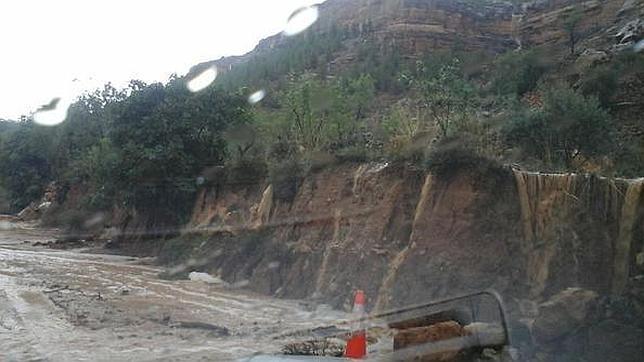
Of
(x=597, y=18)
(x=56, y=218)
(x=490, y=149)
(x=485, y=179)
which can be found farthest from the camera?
(x=597, y=18)

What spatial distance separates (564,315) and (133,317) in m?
8.53

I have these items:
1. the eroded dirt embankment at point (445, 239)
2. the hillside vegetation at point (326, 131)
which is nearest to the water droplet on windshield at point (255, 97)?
the hillside vegetation at point (326, 131)

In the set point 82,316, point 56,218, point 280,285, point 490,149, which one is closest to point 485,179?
point 490,149

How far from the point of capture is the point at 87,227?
40906 millimetres

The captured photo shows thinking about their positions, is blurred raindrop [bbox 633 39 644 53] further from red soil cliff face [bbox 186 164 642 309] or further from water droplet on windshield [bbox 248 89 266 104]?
red soil cliff face [bbox 186 164 642 309]

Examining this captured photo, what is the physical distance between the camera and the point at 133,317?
1307 centimetres

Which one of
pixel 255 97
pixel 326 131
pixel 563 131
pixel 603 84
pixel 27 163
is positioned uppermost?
pixel 255 97

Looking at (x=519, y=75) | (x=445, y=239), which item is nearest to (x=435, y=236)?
(x=445, y=239)

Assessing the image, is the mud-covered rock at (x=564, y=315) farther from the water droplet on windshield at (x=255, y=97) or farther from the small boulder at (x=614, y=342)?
the water droplet on windshield at (x=255, y=97)

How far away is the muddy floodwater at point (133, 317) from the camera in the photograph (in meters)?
9.75

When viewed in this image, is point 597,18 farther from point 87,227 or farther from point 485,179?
point 485,179

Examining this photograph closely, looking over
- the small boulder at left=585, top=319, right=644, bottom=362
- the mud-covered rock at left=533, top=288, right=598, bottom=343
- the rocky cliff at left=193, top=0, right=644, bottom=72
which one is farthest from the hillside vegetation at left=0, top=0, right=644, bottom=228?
the rocky cliff at left=193, top=0, right=644, bottom=72

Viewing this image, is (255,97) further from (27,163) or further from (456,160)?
(456,160)

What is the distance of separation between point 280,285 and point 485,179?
251 inches
